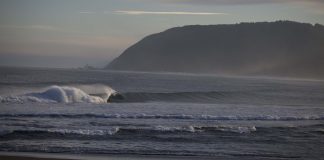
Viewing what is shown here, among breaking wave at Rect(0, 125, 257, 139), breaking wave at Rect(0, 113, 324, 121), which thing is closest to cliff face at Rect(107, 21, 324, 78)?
breaking wave at Rect(0, 113, 324, 121)

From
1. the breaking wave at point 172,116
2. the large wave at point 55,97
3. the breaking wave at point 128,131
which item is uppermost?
the large wave at point 55,97

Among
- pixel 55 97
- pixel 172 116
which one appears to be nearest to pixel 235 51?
pixel 55 97

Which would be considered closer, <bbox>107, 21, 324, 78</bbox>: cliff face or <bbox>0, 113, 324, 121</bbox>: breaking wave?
<bbox>0, 113, 324, 121</bbox>: breaking wave

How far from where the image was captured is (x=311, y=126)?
794 inches

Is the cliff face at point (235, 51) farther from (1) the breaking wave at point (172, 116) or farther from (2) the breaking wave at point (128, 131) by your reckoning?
(2) the breaking wave at point (128, 131)

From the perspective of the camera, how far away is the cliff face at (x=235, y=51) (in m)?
96.2

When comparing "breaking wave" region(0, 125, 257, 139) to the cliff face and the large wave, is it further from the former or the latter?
the cliff face

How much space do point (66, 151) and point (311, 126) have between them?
11.2 meters

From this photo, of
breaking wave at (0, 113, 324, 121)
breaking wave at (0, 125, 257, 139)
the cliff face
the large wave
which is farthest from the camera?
the cliff face

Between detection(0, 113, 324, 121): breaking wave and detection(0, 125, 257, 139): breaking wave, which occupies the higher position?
detection(0, 113, 324, 121): breaking wave

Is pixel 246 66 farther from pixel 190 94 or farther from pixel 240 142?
pixel 240 142

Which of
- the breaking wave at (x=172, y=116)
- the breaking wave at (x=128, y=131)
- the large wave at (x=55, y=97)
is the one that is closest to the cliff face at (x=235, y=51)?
the large wave at (x=55, y=97)

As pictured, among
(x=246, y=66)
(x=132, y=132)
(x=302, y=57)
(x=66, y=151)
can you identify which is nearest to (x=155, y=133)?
(x=132, y=132)

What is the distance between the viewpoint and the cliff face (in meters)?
96.2
